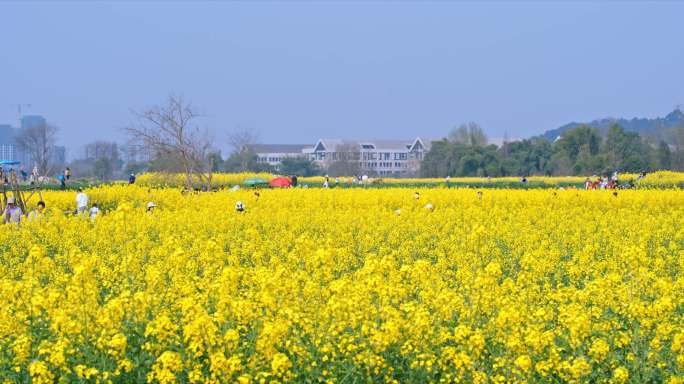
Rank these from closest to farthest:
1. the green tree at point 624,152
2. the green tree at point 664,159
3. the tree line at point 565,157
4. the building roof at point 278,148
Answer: the green tree at point 624,152 → the tree line at point 565,157 → the green tree at point 664,159 → the building roof at point 278,148

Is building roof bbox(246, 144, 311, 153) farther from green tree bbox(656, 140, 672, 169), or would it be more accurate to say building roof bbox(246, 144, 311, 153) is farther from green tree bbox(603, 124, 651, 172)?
green tree bbox(656, 140, 672, 169)

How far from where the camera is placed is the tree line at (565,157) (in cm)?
7094

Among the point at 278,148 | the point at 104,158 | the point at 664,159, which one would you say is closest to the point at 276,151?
the point at 278,148

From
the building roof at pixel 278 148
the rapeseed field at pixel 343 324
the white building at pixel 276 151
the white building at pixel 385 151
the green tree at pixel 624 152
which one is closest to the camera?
the rapeseed field at pixel 343 324

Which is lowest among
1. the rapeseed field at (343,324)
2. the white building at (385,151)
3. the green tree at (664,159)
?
the rapeseed field at (343,324)

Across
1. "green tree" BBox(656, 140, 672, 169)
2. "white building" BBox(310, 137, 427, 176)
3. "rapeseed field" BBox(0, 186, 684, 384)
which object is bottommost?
"rapeseed field" BBox(0, 186, 684, 384)

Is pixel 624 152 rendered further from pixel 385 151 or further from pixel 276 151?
pixel 276 151

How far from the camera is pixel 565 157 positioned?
7506 cm

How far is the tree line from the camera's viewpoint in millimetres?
70938

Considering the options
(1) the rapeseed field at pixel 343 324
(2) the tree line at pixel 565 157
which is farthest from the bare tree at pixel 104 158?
(1) the rapeseed field at pixel 343 324

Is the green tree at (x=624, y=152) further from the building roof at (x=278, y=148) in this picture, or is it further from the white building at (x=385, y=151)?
the building roof at (x=278, y=148)

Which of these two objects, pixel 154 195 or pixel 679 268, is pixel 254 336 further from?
pixel 154 195

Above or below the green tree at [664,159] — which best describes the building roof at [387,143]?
above

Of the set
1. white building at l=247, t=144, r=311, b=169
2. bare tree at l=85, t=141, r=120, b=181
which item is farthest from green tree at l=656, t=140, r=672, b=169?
white building at l=247, t=144, r=311, b=169
